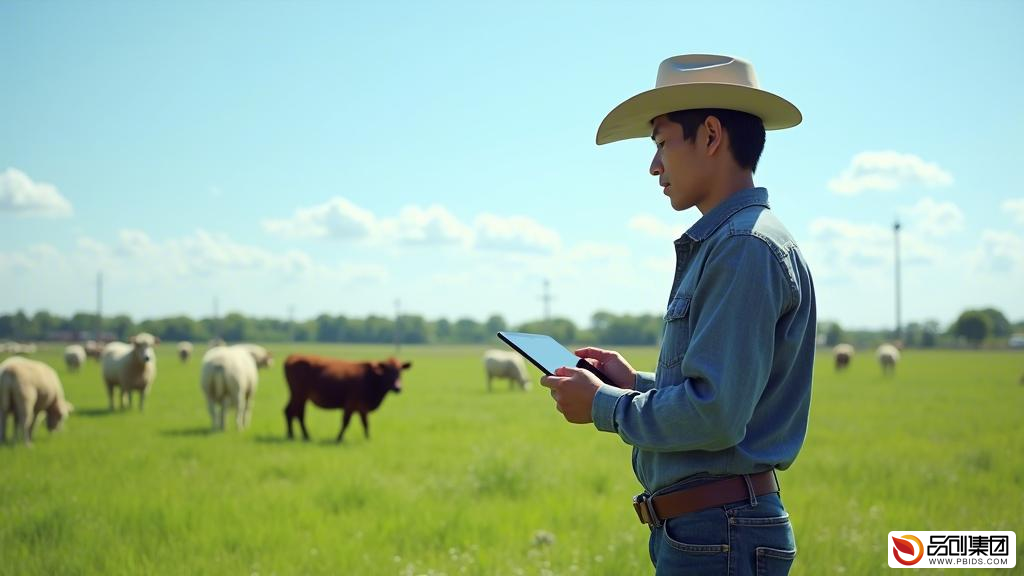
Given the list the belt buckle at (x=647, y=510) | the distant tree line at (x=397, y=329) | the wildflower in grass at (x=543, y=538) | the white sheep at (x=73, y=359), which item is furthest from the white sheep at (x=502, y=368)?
the distant tree line at (x=397, y=329)

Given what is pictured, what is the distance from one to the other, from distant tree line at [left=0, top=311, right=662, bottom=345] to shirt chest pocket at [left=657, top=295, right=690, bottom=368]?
102 meters

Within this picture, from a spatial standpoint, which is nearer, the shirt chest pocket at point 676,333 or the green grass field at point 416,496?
the shirt chest pocket at point 676,333

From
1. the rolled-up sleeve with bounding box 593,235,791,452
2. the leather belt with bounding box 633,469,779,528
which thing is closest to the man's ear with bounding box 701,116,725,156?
the rolled-up sleeve with bounding box 593,235,791,452

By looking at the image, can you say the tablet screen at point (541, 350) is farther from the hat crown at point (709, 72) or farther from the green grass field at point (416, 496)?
the green grass field at point (416, 496)

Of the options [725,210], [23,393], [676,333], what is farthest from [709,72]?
[23,393]

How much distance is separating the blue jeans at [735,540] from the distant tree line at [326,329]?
102220mm

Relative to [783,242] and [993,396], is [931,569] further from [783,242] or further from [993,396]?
[993,396]

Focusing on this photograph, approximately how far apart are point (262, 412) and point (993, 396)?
23358 mm

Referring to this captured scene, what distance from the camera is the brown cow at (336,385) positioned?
15.1 metres

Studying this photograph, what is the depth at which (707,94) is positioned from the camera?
2.36 m

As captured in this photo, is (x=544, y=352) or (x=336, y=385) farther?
(x=336, y=385)

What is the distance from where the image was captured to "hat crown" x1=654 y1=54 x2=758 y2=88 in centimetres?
243

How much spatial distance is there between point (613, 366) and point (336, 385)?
13.1 meters

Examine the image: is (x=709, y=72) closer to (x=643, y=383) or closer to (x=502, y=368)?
(x=643, y=383)
